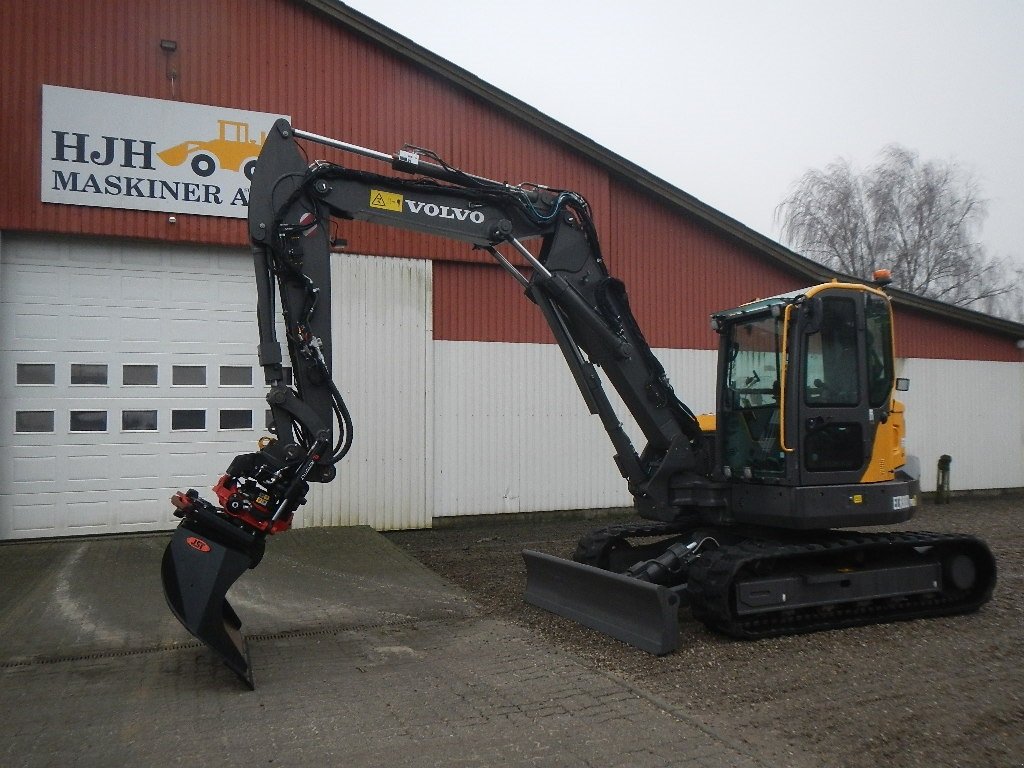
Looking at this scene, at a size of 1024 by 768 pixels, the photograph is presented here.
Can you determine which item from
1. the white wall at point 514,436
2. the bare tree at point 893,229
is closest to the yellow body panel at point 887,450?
the white wall at point 514,436

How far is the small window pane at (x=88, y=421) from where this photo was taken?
1098cm

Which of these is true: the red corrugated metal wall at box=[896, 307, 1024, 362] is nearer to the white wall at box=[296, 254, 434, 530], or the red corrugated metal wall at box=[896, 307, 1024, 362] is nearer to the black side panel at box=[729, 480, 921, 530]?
the white wall at box=[296, 254, 434, 530]

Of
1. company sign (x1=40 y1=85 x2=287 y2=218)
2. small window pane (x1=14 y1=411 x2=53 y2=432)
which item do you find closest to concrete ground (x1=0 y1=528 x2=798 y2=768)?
small window pane (x1=14 y1=411 x2=53 y2=432)

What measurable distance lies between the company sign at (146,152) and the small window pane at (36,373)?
2067 mm

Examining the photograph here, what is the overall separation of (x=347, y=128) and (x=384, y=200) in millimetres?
6031

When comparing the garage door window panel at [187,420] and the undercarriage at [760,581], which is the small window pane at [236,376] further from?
the undercarriage at [760,581]

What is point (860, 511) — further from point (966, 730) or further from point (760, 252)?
point (760, 252)

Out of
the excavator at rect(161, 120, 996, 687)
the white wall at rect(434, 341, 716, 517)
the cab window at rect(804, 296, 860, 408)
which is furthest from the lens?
the white wall at rect(434, 341, 716, 517)

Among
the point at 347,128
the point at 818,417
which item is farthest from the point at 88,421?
the point at 818,417

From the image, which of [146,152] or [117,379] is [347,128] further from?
[117,379]

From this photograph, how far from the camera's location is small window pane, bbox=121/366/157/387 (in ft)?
36.8

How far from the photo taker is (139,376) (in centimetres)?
1128

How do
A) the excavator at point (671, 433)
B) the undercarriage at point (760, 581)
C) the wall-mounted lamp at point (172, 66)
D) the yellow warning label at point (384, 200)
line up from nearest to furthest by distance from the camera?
the excavator at point (671, 433), the undercarriage at point (760, 581), the yellow warning label at point (384, 200), the wall-mounted lamp at point (172, 66)

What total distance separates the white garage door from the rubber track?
7111 mm
